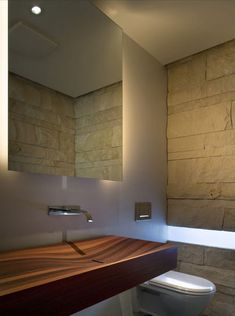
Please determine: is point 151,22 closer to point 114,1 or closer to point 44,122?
point 114,1

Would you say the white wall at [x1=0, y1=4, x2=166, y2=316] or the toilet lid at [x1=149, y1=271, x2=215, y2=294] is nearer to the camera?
the white wall at [x1=0, y1=4, x2=166, y2=316]

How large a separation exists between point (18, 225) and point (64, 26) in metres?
1.05

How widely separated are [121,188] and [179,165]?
0.61 metres

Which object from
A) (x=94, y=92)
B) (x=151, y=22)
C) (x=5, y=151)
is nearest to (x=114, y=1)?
(x=151, y=22)

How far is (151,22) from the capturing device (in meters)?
1.57

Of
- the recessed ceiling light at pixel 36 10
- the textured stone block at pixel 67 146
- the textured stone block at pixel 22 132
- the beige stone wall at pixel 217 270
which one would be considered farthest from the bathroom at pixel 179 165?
the recessed ceiling light at pixel 36 10

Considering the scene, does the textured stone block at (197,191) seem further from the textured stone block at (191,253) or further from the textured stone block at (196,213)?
the textured stone block at (191,253)

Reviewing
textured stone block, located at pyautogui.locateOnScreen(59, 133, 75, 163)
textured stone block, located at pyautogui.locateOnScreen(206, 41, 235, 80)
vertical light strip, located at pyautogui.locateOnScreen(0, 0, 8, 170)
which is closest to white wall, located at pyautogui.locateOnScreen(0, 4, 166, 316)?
vertical light strip, located at pyautogui.locateOnScreen(0, 0, 8, 170)

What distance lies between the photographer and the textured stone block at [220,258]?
1.66 m

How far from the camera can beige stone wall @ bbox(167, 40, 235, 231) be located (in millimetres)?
1747

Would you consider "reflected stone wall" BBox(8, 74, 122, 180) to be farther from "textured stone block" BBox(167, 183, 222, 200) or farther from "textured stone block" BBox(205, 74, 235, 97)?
"textured stone block" BBox(205, 74, 235, 97)

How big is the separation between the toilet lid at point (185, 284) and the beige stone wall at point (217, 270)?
0.30 meters

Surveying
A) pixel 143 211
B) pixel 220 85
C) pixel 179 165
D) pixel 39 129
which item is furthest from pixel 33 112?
pixel 220 85

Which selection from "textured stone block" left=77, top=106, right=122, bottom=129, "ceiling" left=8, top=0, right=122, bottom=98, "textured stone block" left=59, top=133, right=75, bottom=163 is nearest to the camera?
"ceiling" left=8, top=0, right=122, bottom=98
